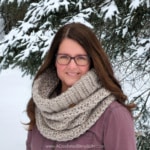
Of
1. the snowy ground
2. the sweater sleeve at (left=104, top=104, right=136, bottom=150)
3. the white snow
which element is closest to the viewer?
the sweater sleeve at (left=104, top=104, right=136, bottom=150)

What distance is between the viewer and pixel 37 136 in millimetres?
2061

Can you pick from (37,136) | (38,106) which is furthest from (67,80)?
(37,136)

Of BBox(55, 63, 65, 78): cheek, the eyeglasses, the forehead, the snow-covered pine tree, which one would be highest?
the snow-covered pine tree

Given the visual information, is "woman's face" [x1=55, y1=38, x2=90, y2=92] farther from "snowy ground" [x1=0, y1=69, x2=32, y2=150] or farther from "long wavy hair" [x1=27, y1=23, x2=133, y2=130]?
"snowy ground" [x1=0, y1=69, x2=32, y2=150]

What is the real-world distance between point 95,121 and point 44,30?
2767 mm

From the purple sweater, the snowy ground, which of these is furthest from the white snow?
the snowy ground

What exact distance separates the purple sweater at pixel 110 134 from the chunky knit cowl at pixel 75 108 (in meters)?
0.02

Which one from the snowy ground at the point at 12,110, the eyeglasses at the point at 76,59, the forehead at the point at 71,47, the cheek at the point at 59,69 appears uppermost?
the forehead at the point at 71,47

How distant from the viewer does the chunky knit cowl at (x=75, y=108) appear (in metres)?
1.84

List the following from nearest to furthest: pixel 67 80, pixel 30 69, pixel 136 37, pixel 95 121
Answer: pixel 95 121 → pixel 67 80 → pixel 136 37 → pixel 30 69

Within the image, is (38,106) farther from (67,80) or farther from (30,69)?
(30,69)

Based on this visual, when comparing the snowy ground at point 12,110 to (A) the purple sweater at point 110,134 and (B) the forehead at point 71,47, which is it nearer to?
(B) the forehead at point 71,47

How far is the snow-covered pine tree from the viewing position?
429cm

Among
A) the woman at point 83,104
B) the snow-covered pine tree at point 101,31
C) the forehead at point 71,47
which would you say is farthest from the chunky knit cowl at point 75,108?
the snow-covered pine tree at point 101,31
